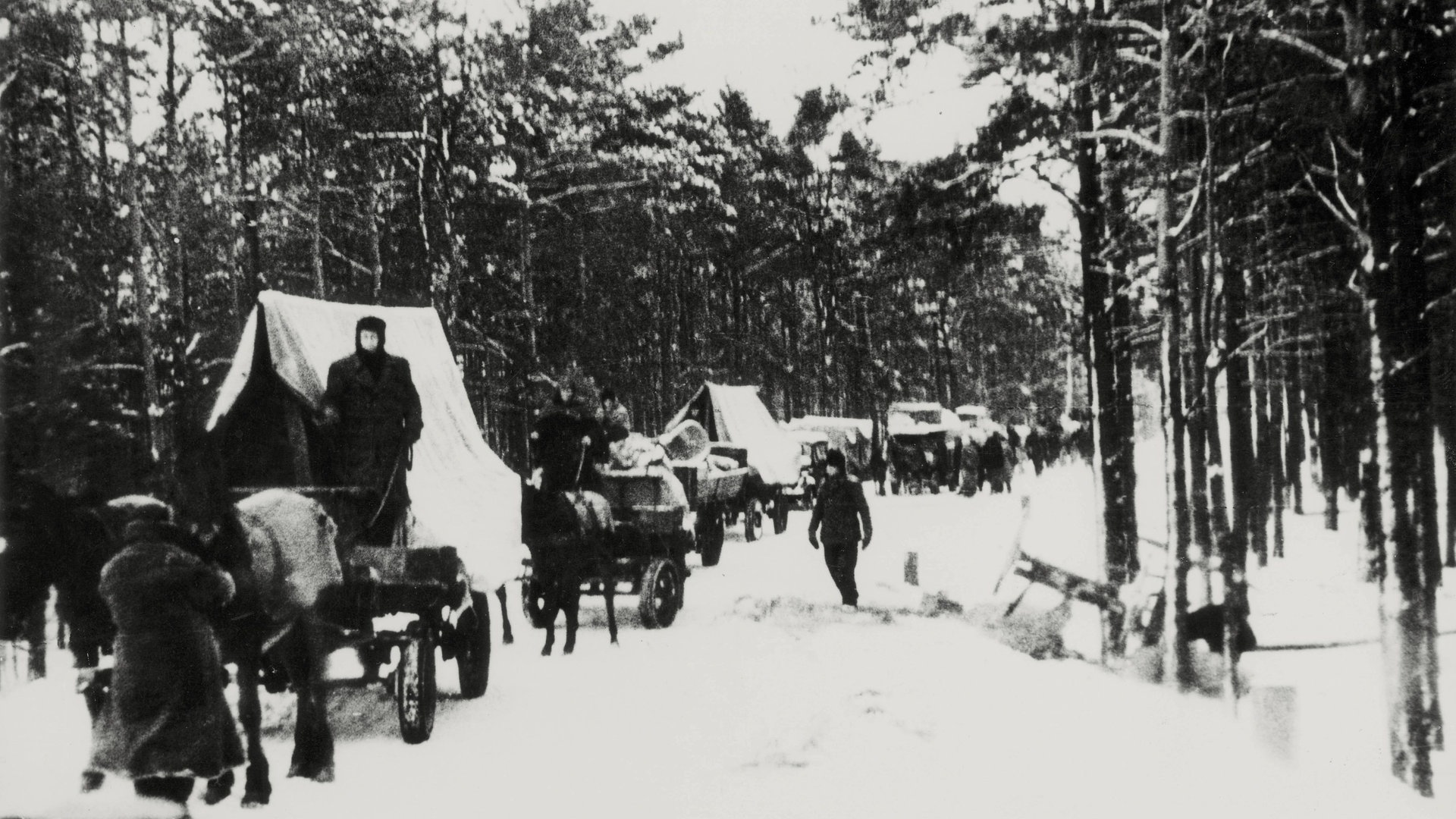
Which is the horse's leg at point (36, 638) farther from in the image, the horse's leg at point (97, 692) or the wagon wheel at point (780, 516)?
the wagon wheel at point (780, 516)

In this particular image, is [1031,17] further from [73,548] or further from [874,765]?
[73,548]

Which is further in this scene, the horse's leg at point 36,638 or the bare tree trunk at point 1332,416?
the bare tree trunk at point 1332,416

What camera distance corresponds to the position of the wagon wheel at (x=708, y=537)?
20.8 metres

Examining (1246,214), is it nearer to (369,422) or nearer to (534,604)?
(534,604)

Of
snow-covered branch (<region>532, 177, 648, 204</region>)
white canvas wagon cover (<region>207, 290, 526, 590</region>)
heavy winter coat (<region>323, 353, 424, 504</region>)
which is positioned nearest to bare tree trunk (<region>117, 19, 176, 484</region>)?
snow-covered branch (<region>532, 177, 648, 204</region>)

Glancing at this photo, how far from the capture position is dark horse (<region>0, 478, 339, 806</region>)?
6727mm

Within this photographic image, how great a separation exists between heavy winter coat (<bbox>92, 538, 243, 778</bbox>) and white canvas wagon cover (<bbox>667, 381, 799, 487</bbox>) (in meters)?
21.3

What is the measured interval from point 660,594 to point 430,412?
144 inches

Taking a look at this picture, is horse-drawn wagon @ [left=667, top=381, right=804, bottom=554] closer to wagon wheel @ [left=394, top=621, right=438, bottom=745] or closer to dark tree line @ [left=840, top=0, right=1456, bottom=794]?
dark tree line @ [left=840, top=0, right=1456, bottom=794]

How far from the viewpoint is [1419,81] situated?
9.47 metres

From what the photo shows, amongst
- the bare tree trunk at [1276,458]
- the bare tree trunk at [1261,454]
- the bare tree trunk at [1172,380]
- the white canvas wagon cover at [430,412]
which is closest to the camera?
the white canvas wagon cover at [430,412]

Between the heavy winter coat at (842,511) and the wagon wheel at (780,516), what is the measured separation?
12558 mm

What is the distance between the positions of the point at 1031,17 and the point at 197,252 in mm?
24825

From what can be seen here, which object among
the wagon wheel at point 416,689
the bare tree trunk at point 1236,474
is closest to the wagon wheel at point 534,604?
the wagon wheel at point 416,689
